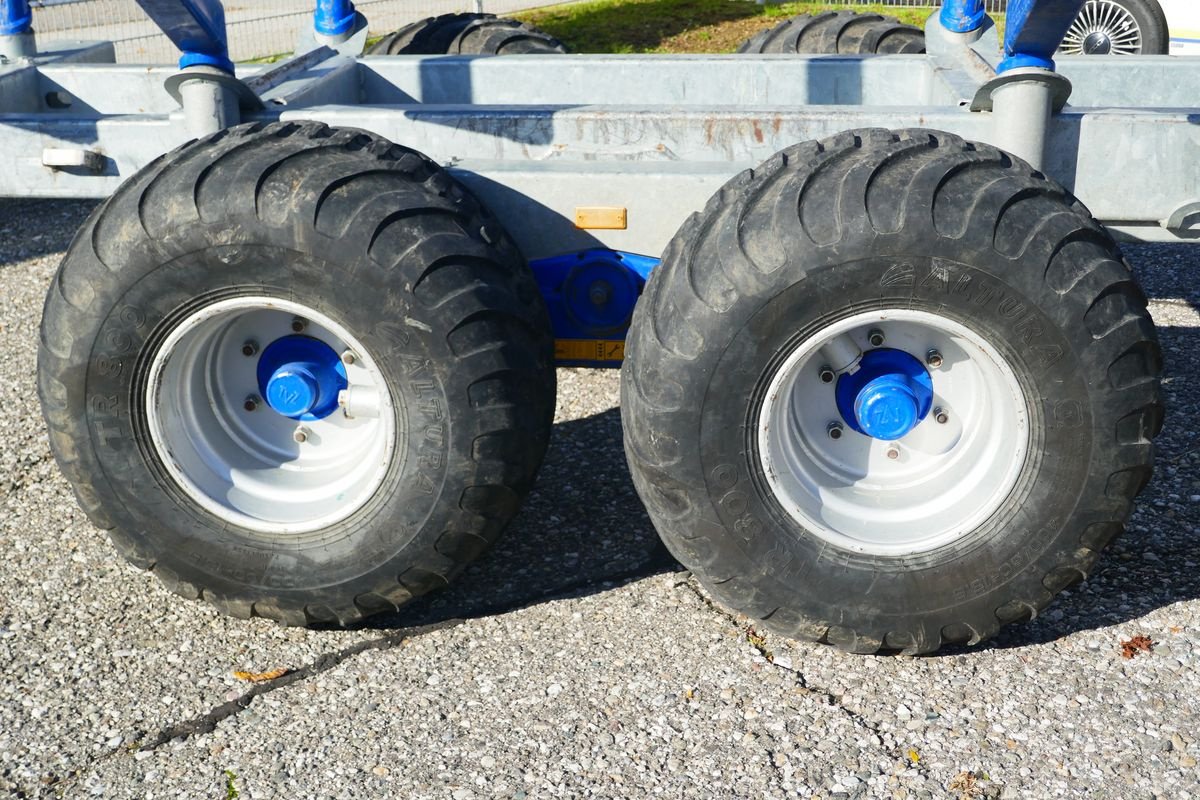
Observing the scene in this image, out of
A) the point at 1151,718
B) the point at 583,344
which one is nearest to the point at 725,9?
the point at 583,344

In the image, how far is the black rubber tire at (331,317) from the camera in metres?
3.23

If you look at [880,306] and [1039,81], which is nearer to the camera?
[880,306]

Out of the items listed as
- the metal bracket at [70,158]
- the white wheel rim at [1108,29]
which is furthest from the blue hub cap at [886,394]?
the white wheel rim at [1108,29]

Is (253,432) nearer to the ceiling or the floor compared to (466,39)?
nearer to the floor

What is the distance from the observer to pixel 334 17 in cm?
590

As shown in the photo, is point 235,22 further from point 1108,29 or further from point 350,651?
point 350,651

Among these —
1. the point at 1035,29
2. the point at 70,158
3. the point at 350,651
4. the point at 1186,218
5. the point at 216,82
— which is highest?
the point at 1035,29

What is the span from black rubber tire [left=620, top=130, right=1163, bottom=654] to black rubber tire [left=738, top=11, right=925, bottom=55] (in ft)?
10.6

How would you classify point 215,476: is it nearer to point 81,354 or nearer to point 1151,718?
point 81,354

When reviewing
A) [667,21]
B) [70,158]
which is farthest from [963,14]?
[667,21]

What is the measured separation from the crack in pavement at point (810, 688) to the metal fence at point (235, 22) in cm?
1003

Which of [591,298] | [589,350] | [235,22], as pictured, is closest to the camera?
→ [591,298]

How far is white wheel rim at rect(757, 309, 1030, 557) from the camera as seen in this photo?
3317 millimetres

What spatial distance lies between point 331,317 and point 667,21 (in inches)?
413
